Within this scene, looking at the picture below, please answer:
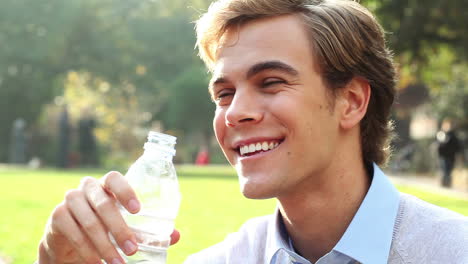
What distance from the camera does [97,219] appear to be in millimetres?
2379

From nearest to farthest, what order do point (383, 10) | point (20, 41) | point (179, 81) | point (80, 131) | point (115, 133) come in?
point (383, 10) < point (80, 131) < point (20, 41) < point (115, 133) < point (179, 81)

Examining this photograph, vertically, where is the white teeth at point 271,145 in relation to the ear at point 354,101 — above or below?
above

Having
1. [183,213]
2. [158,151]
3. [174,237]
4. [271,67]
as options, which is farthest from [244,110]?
[183,213]

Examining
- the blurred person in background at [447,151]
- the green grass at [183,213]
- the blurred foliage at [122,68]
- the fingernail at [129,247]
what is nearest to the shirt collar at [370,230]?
the fingernail at [129,247]

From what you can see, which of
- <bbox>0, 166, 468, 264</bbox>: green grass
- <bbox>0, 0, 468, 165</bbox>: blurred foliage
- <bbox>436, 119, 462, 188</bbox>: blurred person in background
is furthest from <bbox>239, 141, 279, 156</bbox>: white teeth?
<bbox>436, 119, 462, 188</bbox>: blurred person in background

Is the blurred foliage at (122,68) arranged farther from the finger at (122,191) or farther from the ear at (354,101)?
the finger at (122,191)

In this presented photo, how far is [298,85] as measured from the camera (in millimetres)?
2996

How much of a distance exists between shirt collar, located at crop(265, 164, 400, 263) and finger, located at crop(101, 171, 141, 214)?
2.40 ft

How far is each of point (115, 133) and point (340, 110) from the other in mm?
47278

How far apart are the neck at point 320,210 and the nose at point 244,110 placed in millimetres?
366

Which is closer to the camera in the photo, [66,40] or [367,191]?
[367,191]

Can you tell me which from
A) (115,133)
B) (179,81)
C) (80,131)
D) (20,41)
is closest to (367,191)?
(80,131)

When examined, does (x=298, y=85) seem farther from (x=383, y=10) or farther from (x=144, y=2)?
(x=144, y=2)

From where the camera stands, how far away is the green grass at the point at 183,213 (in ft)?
31.6
